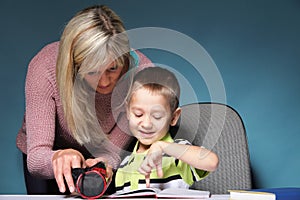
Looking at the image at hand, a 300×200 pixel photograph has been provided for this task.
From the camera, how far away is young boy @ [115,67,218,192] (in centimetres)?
132

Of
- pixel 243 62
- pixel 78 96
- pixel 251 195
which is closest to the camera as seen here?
pixel 251 195

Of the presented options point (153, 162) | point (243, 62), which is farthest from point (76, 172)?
point (243, 62)

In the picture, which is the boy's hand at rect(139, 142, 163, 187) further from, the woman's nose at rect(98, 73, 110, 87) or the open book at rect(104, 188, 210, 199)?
the woman's nose at rect(98, 73, 110, 87)

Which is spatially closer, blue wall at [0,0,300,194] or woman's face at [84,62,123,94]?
woman's face at [84,62,123,94]

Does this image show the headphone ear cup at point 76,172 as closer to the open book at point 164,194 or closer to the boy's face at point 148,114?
the open book at point 164,194

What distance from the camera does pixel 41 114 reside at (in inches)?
55.9

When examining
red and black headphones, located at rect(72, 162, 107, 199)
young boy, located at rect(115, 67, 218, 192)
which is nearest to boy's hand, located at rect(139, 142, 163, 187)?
young boy, located at rect(115, 67, 218, 192)

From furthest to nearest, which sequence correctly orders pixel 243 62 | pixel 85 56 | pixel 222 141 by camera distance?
pixel 243 62, pixel 222 141, pixel 85 56

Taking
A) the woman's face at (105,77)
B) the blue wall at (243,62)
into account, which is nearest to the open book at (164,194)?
→ the woman's face at (105,77)

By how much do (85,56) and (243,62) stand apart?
930 millimetres

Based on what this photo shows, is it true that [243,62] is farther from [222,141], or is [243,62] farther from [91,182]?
[91,182]

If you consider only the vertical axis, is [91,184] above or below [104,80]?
below

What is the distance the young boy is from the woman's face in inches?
2.4

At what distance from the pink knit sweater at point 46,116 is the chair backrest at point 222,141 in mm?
258
